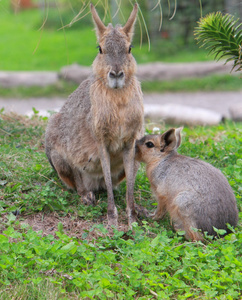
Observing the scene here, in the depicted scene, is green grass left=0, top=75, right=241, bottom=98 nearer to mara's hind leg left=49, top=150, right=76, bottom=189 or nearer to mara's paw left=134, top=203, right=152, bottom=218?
mara's hind leg left=49, top=150, right=76, bottom=189

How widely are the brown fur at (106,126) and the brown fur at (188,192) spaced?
0.93 ft

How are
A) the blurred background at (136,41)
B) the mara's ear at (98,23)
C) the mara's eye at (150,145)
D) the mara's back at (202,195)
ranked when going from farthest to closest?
the blurred background at (136,41)
the mara's eye at (150,145)
the mara's ear at (98,23)
the mara's back at (202,195)

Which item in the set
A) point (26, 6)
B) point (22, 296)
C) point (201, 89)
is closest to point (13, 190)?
point (22, 296)

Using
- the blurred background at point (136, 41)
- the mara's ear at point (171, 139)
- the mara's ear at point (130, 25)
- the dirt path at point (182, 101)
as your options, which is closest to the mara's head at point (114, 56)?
the mara's ear at point (130, 25)

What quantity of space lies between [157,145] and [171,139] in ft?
0.55

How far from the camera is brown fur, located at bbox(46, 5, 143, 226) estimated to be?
452cm

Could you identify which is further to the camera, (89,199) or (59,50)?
(59,50)

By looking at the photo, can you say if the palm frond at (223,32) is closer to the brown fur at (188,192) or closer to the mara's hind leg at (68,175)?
the brown fur at (188,192)

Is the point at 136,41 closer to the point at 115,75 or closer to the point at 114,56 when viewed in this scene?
the point at 114,56

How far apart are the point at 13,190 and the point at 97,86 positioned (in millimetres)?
1352

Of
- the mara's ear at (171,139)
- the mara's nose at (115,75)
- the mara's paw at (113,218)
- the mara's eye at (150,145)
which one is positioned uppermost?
the mara's nose at (115,75)

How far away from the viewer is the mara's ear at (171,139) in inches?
186

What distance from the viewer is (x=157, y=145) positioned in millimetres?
4879

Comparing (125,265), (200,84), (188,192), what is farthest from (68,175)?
(200,84)
